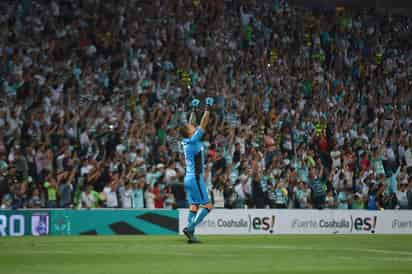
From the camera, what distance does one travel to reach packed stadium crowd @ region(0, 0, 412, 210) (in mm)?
26922

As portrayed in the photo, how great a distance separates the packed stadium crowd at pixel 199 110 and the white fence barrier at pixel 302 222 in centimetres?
68

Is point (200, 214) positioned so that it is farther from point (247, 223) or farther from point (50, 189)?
point (247, 223)

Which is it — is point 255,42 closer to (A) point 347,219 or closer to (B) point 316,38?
(B) point 316,38

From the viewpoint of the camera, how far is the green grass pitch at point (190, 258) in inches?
508

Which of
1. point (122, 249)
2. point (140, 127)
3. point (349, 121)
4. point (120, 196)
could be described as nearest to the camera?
point (122, 249)

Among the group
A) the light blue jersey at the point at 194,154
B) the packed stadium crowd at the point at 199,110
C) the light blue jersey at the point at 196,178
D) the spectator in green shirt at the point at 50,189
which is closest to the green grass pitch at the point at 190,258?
the light blue jersey at the point at 196,178

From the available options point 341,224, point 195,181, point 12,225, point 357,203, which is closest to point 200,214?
point 195,181

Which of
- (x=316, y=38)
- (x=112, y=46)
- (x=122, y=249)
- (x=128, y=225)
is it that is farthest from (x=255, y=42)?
(x=122, y=249)

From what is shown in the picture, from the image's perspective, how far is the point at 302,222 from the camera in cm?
2955

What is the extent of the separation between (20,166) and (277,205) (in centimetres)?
888

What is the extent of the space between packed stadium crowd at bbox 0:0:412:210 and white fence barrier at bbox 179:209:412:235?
26.8 inches

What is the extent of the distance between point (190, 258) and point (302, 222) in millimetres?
Answer: 14799

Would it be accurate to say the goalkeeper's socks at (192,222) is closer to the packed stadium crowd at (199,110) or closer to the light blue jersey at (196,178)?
the light blue jersey at (196,178)

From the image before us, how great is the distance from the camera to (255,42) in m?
36.8
